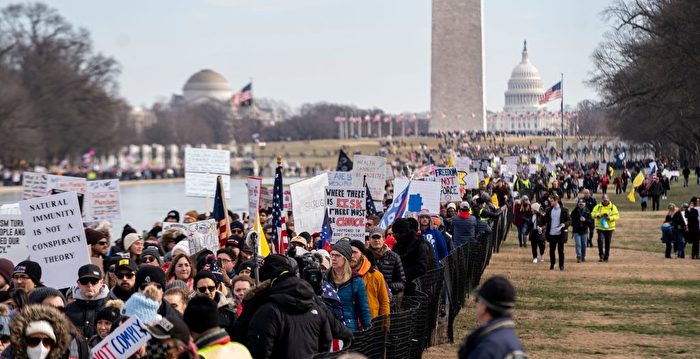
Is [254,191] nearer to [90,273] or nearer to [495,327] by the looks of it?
[90,273]

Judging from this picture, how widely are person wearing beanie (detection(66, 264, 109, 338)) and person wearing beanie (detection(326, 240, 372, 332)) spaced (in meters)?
1.60

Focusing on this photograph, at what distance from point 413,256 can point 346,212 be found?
104cm

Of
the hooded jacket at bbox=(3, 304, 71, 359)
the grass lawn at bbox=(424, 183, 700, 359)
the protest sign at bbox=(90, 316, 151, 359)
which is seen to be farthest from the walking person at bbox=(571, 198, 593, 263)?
the hooded jacket at bbox=(3, 304, 71, 359)

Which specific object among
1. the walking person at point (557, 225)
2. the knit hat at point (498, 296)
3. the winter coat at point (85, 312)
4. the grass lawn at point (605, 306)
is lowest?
the grass lawn at point (605, 306)

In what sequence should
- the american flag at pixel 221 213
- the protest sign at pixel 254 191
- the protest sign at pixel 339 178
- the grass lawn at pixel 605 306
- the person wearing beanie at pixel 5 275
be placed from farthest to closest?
1. the protest sign at pixel 339 178
2. the protest sign at pixel 254 191
3. the american flag at pixel 221 213
4. the grass lawn at pixel 605 306
5. the person wearing beanie at pixel 5 275

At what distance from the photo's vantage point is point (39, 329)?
656 cm

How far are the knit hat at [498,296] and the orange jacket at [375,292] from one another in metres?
4.30

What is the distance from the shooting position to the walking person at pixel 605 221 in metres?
24.2

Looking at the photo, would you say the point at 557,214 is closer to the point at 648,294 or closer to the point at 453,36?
the point at 648,294

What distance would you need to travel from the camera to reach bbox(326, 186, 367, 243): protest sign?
44.7 ft

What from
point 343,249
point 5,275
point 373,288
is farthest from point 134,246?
point 343,249

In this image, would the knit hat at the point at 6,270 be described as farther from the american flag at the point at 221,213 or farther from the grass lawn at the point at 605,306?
the american flag at the point at 221,213

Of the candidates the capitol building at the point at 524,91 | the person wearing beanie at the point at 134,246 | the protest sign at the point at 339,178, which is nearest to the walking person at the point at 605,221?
the protest sign at the point at 339,178

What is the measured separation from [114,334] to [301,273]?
3406 millimetres
